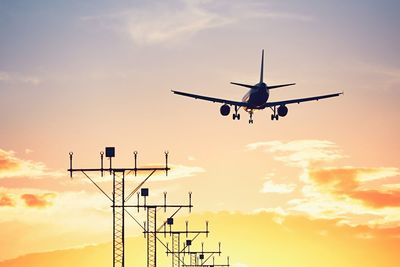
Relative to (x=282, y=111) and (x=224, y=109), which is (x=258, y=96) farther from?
(x=224, y=109)

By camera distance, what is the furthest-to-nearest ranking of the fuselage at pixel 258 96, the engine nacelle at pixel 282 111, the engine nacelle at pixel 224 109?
the engine nacelle at pixel 224 109 → the engine nacelle at pixel 282 111 → the fuselage at pixel 258 96

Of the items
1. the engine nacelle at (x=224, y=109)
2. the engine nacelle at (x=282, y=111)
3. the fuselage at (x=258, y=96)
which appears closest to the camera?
the fuselage at (x=258, y=96)

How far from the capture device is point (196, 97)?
495 ft

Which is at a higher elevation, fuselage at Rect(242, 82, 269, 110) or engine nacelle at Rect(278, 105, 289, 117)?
fuselage at Rect(242, 82, 269, 110)

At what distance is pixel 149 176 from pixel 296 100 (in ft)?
162

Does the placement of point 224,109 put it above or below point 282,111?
above

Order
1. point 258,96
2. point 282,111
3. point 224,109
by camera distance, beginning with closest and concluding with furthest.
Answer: point 258,96
point 282,111
point 224,109

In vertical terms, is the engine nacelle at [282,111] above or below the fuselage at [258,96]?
below

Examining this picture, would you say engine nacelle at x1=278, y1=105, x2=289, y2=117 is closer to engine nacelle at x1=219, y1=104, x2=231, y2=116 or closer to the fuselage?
the fuselage

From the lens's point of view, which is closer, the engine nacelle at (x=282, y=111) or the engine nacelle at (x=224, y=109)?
the engine nacelle at (x=282, y=111)

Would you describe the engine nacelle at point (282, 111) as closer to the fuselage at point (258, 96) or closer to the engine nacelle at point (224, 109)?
the fuselage at point (258, 96)

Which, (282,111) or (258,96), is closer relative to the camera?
(258,96)

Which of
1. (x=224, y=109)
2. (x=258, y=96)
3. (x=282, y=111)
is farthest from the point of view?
(x=224, y=109)

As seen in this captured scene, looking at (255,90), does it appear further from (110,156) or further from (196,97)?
(110,156)
